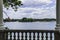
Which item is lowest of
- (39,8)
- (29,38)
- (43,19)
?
(29,38)

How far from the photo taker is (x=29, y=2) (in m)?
5.05

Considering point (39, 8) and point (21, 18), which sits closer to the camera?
point (21, 18)

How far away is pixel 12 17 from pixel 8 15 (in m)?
0.48

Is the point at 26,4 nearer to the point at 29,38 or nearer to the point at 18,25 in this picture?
the point at 18,25

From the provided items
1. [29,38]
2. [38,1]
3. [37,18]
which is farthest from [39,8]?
[29,38]

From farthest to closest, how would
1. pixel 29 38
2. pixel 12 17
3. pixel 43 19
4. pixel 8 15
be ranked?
pixel 8 15, pixel 12 17, pixel 43 19, pixel 29 38

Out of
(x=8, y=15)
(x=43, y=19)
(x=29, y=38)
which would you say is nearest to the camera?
(x=29, y=38)

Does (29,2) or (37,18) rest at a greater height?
(29,2)

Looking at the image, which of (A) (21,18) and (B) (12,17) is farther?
(B) (12,17)

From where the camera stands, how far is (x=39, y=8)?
5344 mm

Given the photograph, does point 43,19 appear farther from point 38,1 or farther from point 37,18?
point 38,1

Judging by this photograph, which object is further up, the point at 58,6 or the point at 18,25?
the point at 58,6

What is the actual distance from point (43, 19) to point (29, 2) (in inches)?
37.0

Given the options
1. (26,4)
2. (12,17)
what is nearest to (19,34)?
(12,17)
